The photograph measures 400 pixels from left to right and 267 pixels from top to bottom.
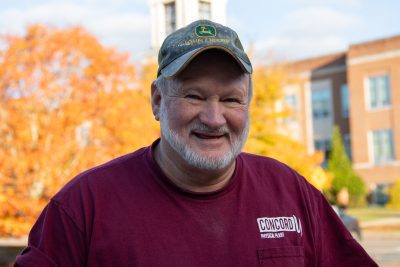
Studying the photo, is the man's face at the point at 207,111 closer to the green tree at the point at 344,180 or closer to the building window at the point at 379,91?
the green tree at the point at 344,180

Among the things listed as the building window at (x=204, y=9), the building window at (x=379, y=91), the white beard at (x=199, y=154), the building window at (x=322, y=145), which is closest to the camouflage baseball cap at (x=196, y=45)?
the white beard at (x=199, y=154)

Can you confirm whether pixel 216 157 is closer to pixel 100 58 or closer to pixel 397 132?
pixel 100 58

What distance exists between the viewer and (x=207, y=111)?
2377mm

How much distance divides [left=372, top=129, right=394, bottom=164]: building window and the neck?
40546 millimetres

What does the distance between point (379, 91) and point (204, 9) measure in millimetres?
38485

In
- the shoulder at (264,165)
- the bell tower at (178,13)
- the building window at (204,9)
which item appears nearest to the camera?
the shoulder at (264,165)

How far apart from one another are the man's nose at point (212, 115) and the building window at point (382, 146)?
40.6m

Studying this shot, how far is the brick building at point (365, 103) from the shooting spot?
41.0 m

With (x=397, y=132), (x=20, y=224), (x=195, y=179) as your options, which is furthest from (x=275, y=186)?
(x=397, y=132)

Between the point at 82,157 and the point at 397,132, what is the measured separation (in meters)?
32.8

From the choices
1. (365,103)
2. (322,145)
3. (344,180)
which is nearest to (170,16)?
(344,180)

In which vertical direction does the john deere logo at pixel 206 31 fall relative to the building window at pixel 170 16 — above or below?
below

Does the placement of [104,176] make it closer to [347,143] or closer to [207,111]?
[207,111]

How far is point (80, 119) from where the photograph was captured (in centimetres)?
1155
